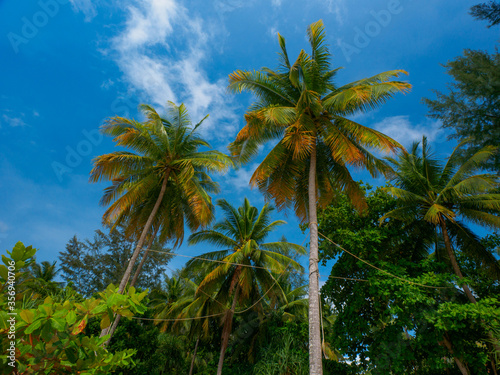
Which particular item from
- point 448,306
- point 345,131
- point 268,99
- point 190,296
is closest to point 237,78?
point 268,99

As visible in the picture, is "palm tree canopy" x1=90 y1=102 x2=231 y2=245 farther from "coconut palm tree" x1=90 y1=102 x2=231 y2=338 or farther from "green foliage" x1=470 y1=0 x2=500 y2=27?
"green foliage" x1=470 y1=0 x2=500 y2=27

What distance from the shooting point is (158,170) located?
1214 cm

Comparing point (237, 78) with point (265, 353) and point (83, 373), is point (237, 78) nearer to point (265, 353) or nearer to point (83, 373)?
point (83, 373)

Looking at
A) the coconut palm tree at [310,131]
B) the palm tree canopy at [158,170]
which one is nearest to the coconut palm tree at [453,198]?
the coconut palm tree at [310,131]

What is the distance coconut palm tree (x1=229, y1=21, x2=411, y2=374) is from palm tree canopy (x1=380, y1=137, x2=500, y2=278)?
2803 millimetres

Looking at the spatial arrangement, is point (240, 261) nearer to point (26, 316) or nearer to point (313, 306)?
point (313, 306)

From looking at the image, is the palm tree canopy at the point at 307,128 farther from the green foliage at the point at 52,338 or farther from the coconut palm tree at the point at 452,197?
the green foliage at the point at 52,338

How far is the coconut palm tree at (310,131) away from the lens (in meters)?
8.12

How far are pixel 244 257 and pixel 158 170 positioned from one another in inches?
236

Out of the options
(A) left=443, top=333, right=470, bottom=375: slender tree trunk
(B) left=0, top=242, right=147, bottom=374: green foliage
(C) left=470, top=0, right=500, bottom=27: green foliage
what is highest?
(C) left=470, top=0, right=500, bottom=27: green foliage

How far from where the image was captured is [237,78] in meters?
9.09

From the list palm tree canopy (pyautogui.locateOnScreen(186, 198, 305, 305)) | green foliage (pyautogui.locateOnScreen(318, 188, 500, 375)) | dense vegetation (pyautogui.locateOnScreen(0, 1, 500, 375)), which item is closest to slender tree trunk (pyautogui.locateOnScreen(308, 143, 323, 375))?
dense vegetation (pyautogui.locateOnScreen(0, 1, 500, 375))

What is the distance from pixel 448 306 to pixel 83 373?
10.6 m

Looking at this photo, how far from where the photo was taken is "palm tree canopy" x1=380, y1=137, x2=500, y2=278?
10.1 m
